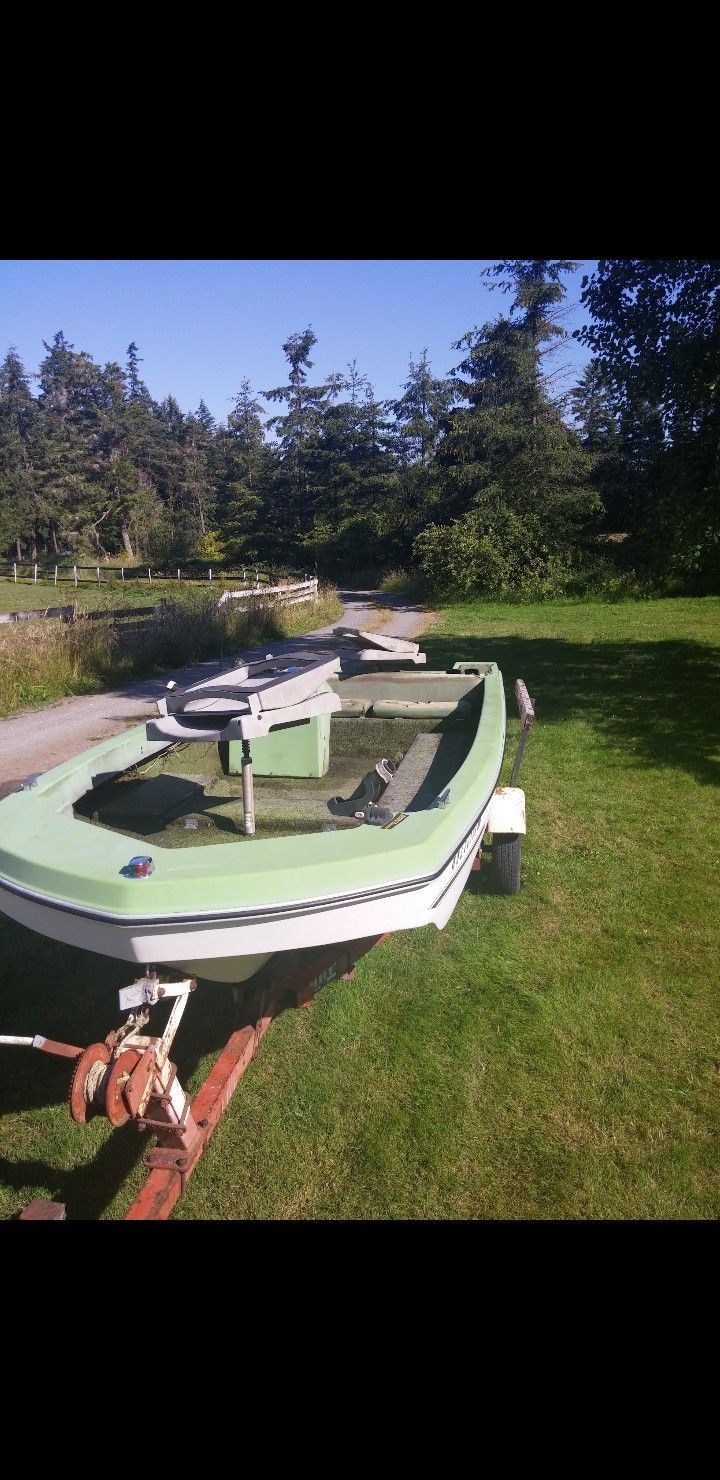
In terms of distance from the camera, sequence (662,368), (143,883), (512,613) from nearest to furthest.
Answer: (143,883) → (662,368) → (512,613)

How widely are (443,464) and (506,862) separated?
3137cm

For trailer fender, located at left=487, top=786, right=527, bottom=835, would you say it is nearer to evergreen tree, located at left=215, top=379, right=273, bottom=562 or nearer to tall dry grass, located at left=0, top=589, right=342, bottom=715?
tall dry grass, located at left=0, top=589, right=342, bottom=715

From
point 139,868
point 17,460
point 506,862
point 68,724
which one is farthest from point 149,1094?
point 17,460

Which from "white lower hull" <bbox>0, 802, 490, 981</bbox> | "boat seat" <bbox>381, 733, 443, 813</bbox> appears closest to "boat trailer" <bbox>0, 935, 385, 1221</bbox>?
"white lower hull" <bbox>0, 802, 490, 981</bbox>

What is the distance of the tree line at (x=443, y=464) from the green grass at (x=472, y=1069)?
7.23 metres

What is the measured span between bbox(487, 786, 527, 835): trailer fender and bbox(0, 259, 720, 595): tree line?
715 centimetres

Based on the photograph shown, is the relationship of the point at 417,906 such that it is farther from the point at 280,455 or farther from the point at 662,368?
the point at 280,455

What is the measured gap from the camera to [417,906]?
2.67 metres

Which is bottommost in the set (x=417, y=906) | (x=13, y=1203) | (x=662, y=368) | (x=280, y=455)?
(x=13, y=1203)

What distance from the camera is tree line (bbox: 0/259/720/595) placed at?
10586mm

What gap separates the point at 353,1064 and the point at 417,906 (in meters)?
1.13

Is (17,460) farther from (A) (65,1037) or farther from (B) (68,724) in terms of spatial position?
(A) (65,1037)

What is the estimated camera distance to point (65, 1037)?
355 centimetres
